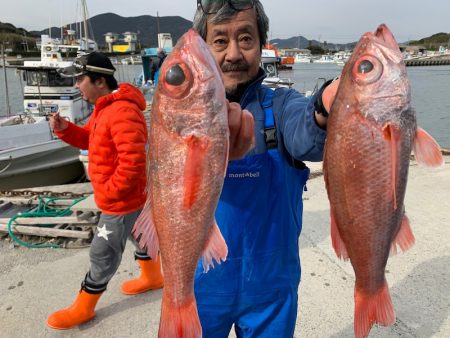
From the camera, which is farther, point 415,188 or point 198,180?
point 415,188

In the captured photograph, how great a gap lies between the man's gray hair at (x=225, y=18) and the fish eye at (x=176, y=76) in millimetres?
648

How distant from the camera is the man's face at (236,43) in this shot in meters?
1.75

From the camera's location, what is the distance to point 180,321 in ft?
4.60

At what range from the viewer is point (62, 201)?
5637 millimetres

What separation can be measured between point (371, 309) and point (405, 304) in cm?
244

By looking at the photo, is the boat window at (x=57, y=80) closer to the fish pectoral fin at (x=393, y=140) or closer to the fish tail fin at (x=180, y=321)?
the fish tail fin at (x=180, y=321)

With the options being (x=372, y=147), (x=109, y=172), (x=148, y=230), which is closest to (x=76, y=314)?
(x=109, y=172)

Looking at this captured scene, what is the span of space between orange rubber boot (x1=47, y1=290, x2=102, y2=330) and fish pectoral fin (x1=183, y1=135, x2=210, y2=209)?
258cm

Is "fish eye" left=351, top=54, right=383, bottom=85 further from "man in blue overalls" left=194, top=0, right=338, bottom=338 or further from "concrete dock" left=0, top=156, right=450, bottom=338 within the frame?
"concrete dock" left=0, top=156, right=450, bottom=338

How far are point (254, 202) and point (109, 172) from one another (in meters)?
1.80

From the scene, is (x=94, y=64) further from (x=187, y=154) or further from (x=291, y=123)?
(x=187, y=154)

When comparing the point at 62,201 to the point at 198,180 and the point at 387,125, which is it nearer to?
the point at 198,180

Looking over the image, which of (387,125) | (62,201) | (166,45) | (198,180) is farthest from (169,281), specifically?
(166,45)

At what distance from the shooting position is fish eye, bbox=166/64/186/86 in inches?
47.8
